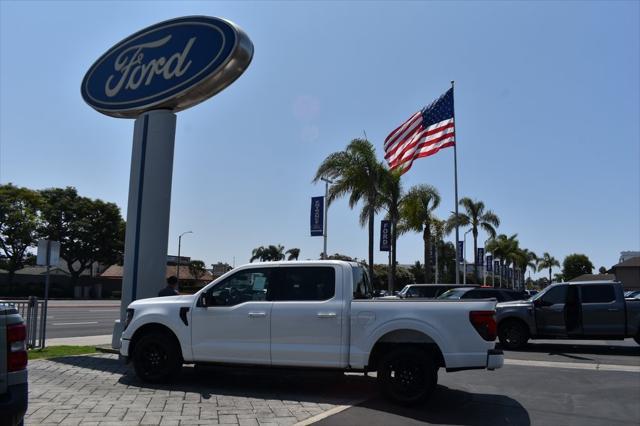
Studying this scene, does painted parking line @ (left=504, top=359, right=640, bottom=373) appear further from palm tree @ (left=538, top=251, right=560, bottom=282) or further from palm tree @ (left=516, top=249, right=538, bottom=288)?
palm tree @ (left=538, top=251, right=560, bottom=282)

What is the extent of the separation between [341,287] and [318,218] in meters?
19.0

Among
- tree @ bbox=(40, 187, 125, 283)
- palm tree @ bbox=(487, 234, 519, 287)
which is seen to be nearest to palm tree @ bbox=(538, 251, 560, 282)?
palm tree @ bbox=(487, 234, 519, 287)

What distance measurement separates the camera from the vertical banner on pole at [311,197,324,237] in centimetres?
2671

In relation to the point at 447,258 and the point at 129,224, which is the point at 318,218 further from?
the point at 447,258

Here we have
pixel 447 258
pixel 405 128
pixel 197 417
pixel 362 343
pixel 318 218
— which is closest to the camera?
pixel 197 417

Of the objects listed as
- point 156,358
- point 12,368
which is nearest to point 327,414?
point 156,358

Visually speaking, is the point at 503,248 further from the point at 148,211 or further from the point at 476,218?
the point at 148,211

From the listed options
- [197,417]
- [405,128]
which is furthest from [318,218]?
[197,417]

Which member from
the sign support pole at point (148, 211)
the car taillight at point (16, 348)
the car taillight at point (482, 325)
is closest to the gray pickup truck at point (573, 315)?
the car taillight at point (482, 325)

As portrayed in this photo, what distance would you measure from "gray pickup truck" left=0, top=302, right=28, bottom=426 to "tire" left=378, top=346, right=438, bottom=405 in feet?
15.1

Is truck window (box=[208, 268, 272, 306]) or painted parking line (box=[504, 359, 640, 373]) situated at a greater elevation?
truck window (box=[208, 268, 272, 306])

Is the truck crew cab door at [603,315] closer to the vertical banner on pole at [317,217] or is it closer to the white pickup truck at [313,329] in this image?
the white pickup truck at [313,329]

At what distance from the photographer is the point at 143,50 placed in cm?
1311

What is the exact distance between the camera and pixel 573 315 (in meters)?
14.8
